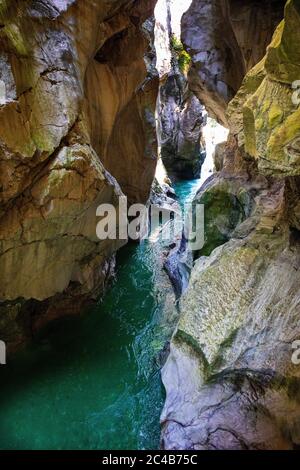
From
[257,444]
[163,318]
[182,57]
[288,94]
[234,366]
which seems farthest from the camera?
[182,57]

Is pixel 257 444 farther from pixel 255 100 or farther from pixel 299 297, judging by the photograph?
pixel 255 100

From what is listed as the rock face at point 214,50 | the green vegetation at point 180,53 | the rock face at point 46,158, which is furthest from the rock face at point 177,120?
the rock face at point 46,158

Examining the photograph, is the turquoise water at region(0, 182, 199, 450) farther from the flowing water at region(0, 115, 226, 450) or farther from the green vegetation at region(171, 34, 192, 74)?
the green vegetation at region(171, 34, 192, 74)

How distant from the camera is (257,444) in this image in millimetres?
4809

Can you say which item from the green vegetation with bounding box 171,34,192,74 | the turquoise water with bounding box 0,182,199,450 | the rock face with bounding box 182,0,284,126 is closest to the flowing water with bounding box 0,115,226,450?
the turquoise water with bounding box 0,182,199,450

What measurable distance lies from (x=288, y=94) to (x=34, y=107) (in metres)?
4.25

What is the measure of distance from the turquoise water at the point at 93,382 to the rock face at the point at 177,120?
15466 millimetres

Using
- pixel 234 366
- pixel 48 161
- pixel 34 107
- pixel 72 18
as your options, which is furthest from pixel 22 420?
pixel 72 18

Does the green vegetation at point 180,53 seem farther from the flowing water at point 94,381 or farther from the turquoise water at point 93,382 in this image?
the turquoise water at point 93,382

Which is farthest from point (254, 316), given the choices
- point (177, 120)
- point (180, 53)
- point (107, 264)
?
point (177, 120)

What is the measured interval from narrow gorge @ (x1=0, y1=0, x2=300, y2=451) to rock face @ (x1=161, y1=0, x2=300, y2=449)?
20 mm

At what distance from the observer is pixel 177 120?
25812mm

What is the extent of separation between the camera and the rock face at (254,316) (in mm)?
4418

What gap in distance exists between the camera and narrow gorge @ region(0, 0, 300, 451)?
5043 millimetres
